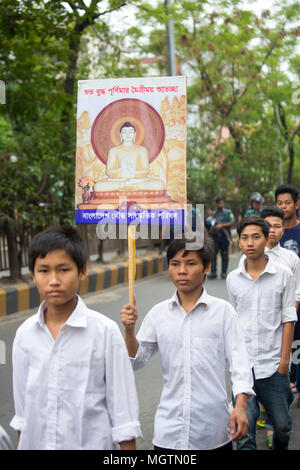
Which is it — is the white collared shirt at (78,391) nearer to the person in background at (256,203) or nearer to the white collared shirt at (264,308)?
the white collared shirt at (264,308)

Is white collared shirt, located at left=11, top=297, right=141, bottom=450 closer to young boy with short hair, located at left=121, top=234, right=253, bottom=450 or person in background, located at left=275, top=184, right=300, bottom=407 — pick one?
young boy with short hair, located at left=121, top=234, right=253, bottom=450

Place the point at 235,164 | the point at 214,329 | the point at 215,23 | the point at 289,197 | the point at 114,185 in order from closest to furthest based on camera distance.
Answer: the point at 214,329 < the point at 114,185 < the point at 289,197 < the point at 215,23 < the point at 235,164

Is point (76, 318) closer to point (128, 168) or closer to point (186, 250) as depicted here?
point (186, 250)

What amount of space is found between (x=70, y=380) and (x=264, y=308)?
5.23 ft

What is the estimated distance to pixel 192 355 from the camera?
2723 mm

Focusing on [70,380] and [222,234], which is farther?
[222,234]

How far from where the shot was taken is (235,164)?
18938 millimetres

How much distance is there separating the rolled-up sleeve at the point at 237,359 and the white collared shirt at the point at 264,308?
2.49 feet

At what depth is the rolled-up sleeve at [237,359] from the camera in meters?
2.62

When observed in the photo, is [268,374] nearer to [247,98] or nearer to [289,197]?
[289,197]

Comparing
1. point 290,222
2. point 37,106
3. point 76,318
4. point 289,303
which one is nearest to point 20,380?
point 76,318

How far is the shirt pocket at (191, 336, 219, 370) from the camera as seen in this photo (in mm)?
2711

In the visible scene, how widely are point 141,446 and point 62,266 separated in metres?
1.92
